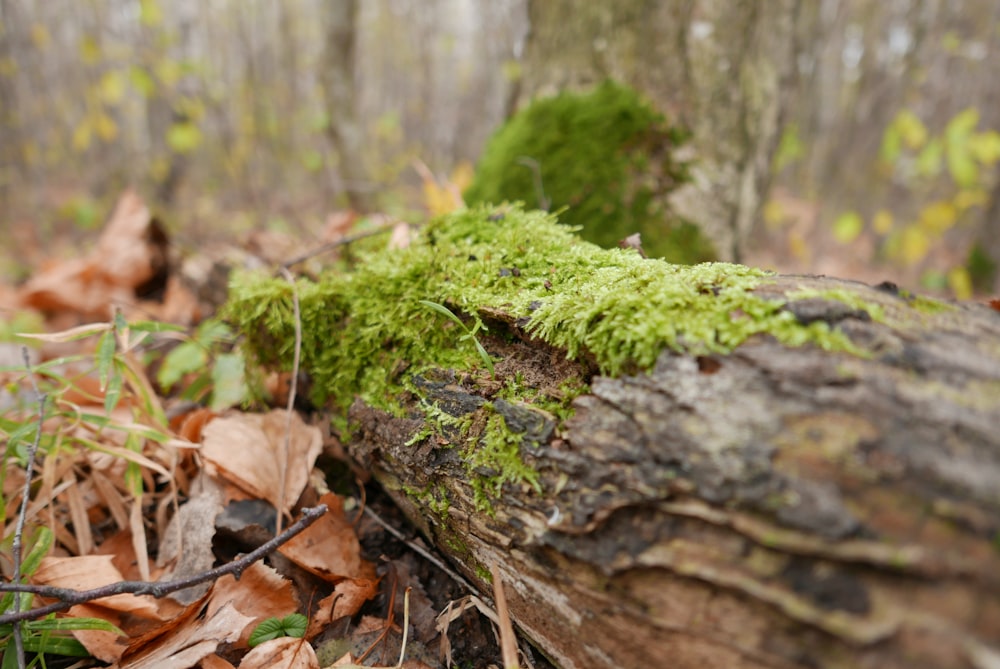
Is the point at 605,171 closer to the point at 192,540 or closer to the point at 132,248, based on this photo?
the point at 192,540

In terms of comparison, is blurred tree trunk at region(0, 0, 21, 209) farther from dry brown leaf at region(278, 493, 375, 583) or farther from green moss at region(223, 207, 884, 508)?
dry brown leaf at region(278, 493, 375, 583)

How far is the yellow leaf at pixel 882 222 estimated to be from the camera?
33.2ft

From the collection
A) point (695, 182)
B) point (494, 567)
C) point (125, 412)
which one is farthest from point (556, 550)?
point (695, 182)

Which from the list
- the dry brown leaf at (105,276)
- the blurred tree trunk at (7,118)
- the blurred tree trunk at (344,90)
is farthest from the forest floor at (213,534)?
the blurred tree trunk at (7,118)

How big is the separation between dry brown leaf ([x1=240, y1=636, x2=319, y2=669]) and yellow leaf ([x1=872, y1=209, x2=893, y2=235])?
40.3ft

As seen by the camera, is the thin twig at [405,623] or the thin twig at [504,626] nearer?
the thin twig at [504,626]

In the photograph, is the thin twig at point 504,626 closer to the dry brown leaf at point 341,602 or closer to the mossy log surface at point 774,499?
the mossy log surface at point 774,499

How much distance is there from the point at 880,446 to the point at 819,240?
470 inches

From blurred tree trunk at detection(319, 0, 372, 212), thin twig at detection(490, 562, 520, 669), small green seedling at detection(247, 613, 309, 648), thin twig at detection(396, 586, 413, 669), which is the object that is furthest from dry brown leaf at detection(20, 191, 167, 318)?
thin twig at detection(490, 562, 520, 669)

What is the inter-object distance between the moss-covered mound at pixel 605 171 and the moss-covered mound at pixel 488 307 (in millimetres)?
1069

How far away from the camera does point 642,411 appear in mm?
1081

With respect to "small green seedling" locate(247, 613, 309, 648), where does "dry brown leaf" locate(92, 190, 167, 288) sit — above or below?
above

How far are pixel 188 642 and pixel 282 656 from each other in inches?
10.3

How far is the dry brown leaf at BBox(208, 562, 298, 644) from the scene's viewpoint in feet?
4.86
